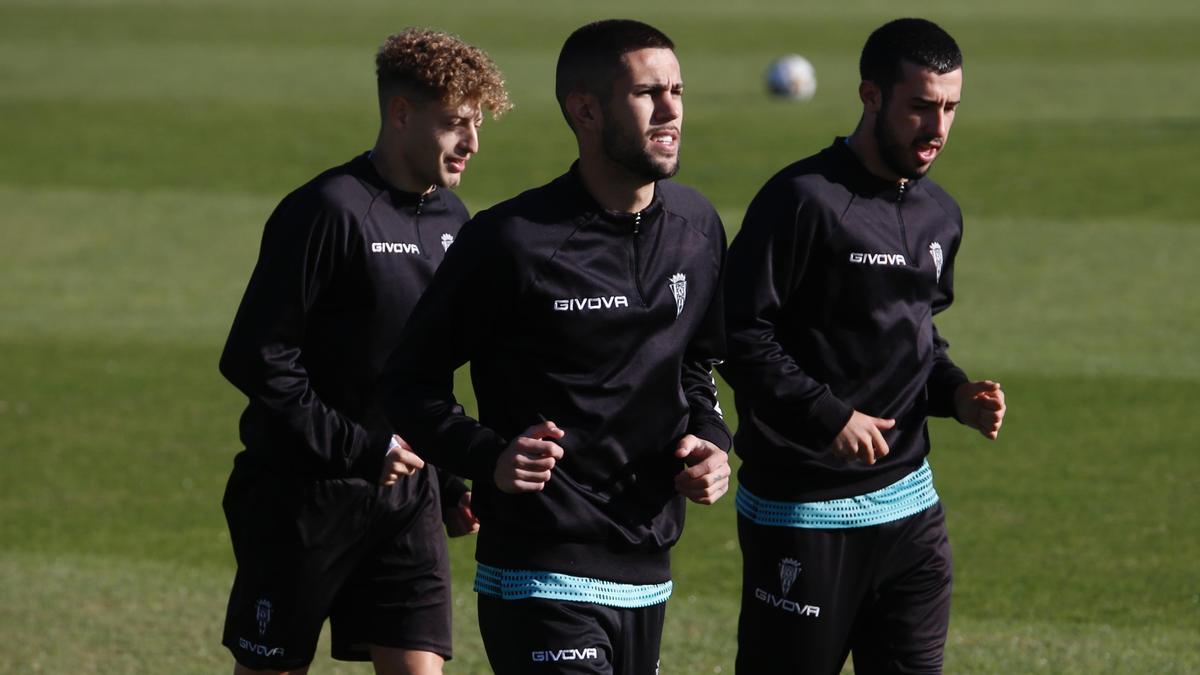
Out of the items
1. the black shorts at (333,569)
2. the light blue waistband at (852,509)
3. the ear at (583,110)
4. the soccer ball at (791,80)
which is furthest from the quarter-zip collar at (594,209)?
the soccer ball at (791,80)

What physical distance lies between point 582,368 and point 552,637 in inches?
25.8

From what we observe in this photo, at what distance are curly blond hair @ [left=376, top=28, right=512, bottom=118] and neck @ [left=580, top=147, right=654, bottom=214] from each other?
932 mm

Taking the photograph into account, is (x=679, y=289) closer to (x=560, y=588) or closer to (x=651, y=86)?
(x=651, y=86)

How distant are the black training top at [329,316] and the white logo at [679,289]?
3.61 feet

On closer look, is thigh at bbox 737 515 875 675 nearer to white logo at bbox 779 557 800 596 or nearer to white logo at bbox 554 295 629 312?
white logo at bbox 779 557 800 596

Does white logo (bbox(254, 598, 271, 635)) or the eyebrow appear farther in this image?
white logo (bbox(254, 598, 271, 635))

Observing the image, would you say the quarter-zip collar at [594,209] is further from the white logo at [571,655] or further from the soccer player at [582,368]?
the white logo at [571,655]

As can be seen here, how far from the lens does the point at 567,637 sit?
481cm

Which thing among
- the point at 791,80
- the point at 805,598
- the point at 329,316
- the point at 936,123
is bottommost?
the point at 791,80

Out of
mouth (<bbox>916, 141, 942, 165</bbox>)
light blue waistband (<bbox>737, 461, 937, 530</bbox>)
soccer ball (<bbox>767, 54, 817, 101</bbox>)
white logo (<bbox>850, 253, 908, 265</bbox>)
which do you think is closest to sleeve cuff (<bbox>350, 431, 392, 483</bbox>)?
light blue waistband (<bbox>737, 461, 937, 530</bbox>)

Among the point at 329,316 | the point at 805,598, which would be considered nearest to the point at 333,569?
the point at 329,316

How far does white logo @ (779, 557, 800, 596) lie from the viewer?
5668 mm

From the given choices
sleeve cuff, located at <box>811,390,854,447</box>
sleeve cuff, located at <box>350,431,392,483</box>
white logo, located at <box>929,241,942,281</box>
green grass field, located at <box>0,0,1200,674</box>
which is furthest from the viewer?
green grass field, located at <box>0,0,1200,674</box>

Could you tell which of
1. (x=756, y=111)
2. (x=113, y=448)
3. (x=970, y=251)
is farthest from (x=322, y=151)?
(x=113, y=448)
